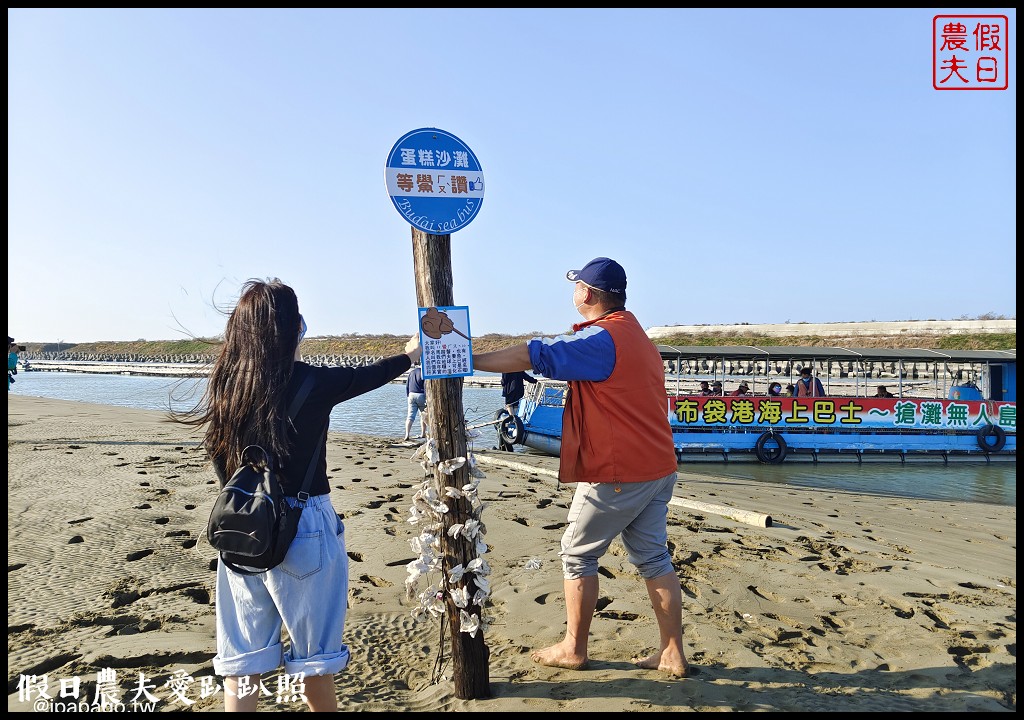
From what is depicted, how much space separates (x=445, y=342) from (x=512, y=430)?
13.1 metres

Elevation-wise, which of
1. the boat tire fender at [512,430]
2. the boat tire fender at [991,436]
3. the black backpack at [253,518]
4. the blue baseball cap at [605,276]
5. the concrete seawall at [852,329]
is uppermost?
the concrete seawall at [852,329]

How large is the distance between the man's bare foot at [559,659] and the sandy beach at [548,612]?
0.04 meters

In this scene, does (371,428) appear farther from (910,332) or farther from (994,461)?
(910,332)

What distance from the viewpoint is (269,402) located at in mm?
2486

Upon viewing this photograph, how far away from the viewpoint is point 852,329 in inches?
2116

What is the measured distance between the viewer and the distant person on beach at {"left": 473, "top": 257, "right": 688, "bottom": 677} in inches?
130

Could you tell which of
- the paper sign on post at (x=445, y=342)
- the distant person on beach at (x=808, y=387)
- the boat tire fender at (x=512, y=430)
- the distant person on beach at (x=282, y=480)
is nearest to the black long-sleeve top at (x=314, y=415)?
the distant person on beach at (x=282, y=480)

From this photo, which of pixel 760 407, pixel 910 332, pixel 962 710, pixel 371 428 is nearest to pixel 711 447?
pixel 760 407

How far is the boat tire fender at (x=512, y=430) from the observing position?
640 inches

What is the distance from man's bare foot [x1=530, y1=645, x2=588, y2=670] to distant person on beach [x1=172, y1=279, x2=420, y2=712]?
140 cm

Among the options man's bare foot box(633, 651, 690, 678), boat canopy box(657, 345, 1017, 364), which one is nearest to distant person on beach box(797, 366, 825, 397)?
boat canopy box(657, 345, 1017, 364)

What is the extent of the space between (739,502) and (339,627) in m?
7.91

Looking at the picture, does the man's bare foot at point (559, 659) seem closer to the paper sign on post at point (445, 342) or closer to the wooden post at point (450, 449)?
the wooden post at point (450, 449)

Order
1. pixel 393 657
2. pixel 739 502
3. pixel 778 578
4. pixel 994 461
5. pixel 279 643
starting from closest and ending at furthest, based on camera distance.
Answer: pixel 279 643 < pixel 393 657 < pixel 778 578 < pixel 739 502 < pixel 994 461
